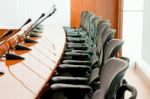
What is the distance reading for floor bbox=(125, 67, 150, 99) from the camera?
14.3 ft

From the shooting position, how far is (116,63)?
179 centimetres

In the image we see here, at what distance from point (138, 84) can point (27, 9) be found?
11.5 ft

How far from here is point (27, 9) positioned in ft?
23.3

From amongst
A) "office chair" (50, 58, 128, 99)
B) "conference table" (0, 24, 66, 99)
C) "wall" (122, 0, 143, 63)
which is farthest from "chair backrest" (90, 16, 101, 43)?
"office chair" (50, 58, 128, 99)

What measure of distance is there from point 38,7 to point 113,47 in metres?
5.01

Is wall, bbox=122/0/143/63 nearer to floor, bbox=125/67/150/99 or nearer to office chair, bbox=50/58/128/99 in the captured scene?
floor, bbox=125/67/150/99

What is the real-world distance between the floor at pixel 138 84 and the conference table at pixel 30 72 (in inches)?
56.2

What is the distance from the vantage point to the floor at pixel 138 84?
435 cm

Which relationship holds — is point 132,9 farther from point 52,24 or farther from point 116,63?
point 116,63

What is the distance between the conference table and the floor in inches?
56.2

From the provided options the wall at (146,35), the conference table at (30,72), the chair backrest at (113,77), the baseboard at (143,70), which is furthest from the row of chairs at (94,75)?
the wall at (146,35)

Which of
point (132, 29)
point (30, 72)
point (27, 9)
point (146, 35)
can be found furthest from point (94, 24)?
point (27, 9)

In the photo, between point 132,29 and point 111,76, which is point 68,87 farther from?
point 132,29

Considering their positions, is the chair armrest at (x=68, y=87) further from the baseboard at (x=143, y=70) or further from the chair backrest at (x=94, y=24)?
the baseboard at (x=143, y=70)
